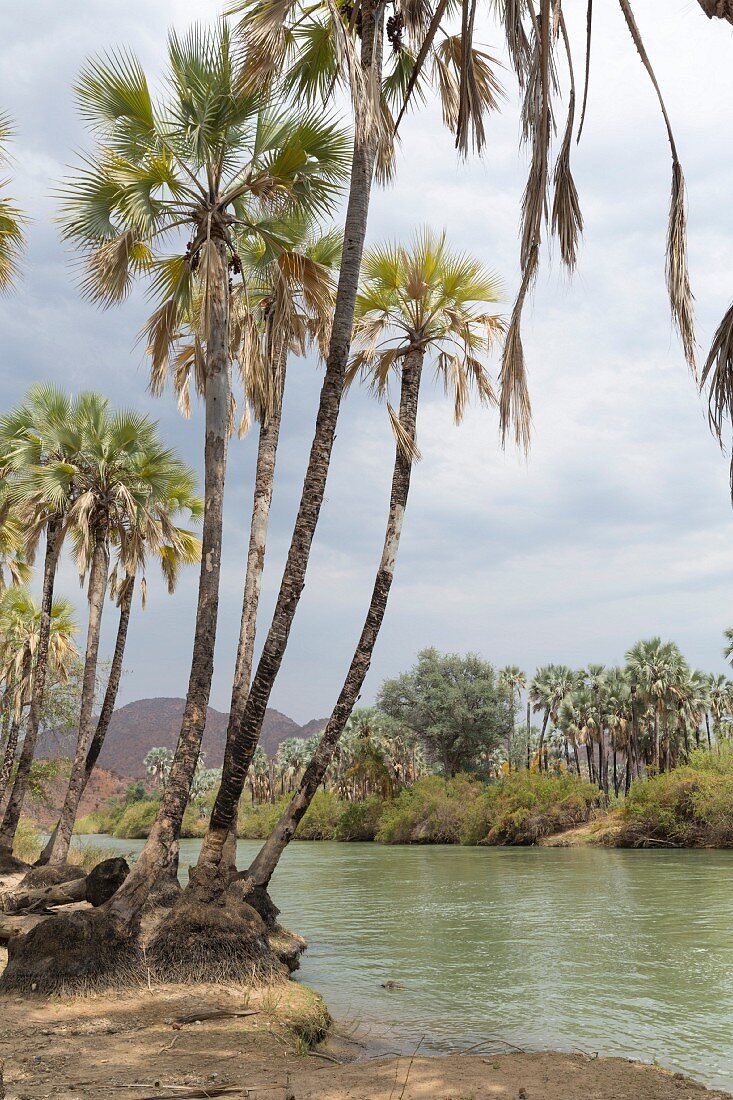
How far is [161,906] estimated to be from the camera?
26.8 ft

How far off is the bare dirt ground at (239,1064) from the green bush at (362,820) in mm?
44646

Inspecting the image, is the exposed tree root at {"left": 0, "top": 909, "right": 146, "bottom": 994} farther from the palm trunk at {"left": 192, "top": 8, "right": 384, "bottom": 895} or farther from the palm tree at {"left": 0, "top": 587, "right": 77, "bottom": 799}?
the palm tree at {"left": 0, "top": 587, "right": 77, "bottom": 799}

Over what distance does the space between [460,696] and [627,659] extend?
1199cm

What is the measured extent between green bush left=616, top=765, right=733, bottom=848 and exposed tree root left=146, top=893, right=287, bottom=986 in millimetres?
31359

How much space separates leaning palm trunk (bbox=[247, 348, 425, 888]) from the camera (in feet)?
34.4

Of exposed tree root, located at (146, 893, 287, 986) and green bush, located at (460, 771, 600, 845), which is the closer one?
exposed tree root, located at (146, 893, 287, 986)

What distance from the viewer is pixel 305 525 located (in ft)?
30.2

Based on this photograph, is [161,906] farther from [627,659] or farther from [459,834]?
[627,659]

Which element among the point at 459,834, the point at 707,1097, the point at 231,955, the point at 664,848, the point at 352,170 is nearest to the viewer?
the point at 707,1097

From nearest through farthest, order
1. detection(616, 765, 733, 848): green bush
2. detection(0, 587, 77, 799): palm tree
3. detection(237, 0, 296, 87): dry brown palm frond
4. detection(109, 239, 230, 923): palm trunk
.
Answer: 1. detection(109, 239, 230, 923): palm trunk
2. detection(237, 0, 296, 87): dry brown palm frond
3. detection(0, 587, 77, 799): palm tree
4. detection(616, 765, 733, 848): green bush

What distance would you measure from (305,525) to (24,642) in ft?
73.2

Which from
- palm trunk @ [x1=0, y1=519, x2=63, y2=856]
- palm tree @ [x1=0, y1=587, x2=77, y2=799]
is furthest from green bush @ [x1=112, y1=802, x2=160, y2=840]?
palm trunk @ [x1=0, y1=519, x2=63, y2=856]

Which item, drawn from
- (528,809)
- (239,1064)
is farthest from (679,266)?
(528,809)

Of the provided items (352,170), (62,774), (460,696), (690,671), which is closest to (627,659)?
(690,671)
